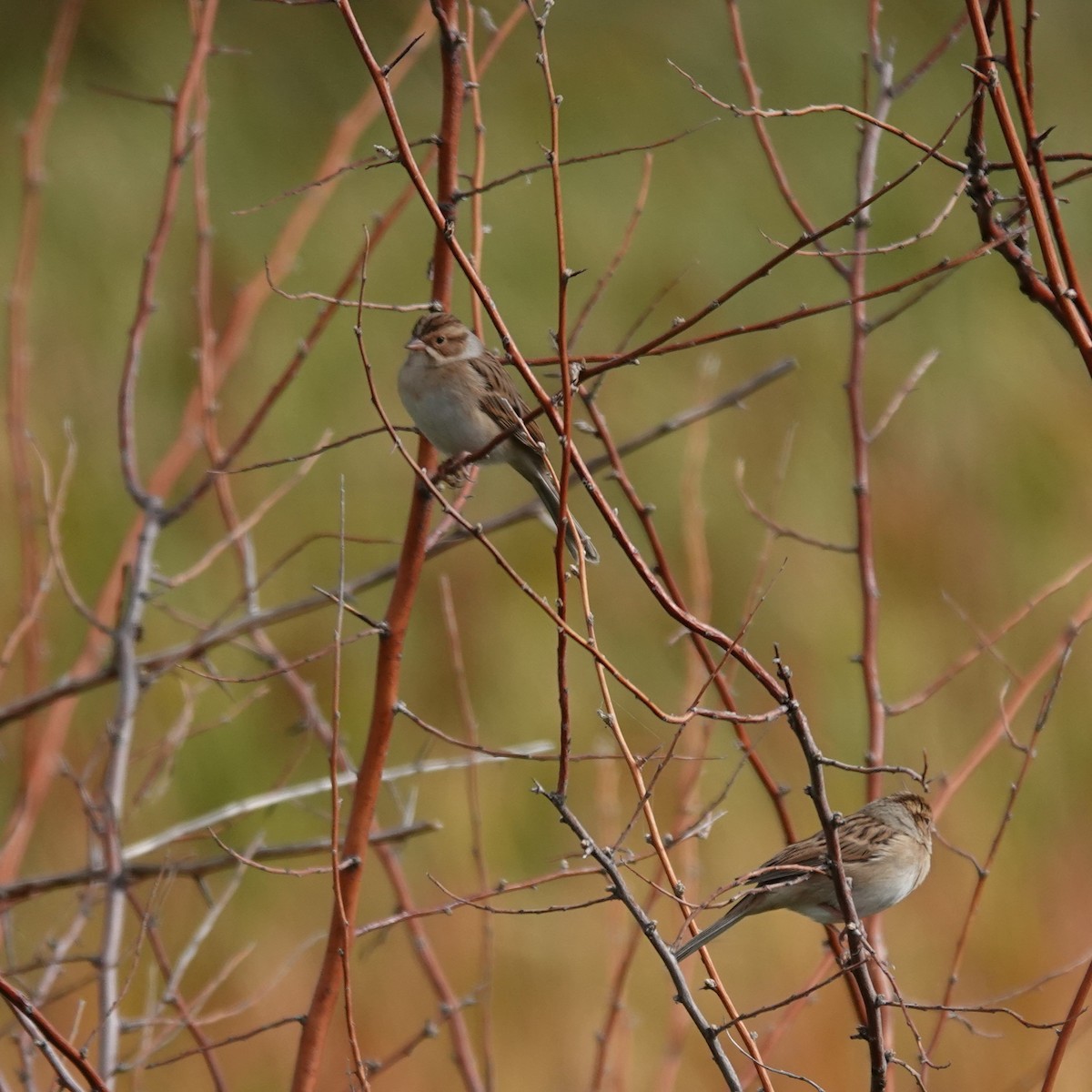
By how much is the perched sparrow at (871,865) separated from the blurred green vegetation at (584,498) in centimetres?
181

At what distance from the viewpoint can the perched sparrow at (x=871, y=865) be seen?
256cm

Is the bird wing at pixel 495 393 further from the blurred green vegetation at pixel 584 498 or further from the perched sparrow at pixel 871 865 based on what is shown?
the blurred green vegetation at pixel 584 498

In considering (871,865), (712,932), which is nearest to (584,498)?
(871,865)

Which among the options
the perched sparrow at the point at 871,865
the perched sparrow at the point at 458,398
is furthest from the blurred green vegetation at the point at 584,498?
the perched sparrow at the point at 871,865

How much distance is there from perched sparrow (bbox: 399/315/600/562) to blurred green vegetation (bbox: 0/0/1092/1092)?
1.41m

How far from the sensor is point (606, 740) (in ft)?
13.6

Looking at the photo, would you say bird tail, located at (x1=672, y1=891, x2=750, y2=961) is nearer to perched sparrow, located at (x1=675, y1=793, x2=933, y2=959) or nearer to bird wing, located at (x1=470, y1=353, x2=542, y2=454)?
perched sparrow, located at (x1=675, y1=793, x2=933, y2=959)

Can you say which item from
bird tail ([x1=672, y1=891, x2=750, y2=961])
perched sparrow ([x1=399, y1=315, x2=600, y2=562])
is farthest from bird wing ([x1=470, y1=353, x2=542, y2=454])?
bird tail ([x1=672, y1=891, x2=750, y2=961])

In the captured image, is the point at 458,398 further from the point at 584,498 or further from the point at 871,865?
the point at 584,498

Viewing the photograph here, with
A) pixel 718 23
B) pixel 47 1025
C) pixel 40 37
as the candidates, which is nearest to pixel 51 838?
pixel 47 1025

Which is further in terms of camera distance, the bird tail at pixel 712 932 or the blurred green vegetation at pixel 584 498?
the blurred green vegetation at pixel 584 498

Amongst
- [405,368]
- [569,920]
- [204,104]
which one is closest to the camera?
[204,104]

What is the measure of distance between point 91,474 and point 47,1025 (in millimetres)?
4496

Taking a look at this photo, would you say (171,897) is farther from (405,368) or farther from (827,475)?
(827,475)
